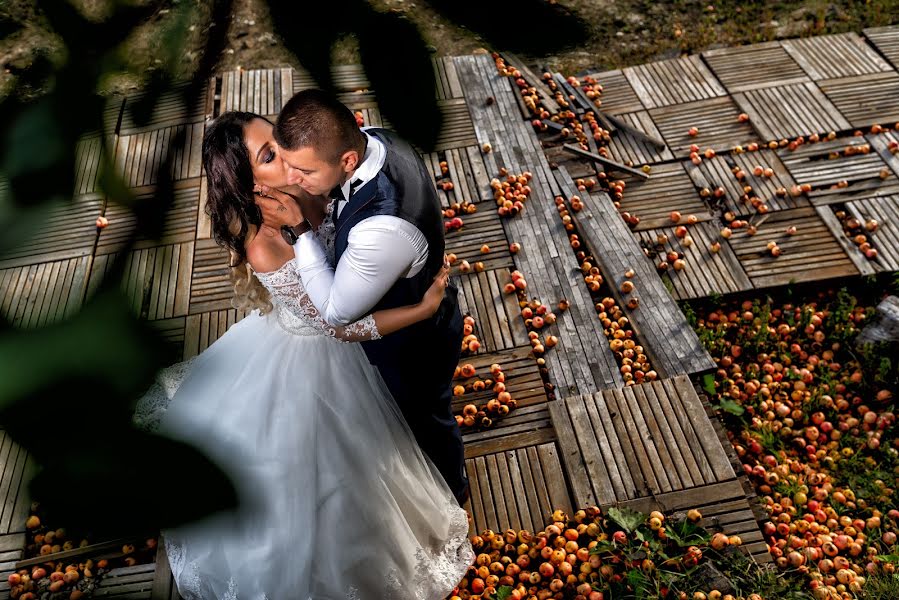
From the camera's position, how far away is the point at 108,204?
584 mm

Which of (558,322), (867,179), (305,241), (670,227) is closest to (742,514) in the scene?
(558,322)

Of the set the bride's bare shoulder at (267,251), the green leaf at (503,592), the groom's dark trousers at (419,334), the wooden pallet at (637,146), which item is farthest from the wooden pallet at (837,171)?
the bride's bare shoulder at (267,251)

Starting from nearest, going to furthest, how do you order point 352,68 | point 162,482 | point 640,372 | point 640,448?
point 162,482 → point 352,68 → point 640,448 → point 640,372

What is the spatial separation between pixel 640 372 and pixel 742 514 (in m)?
0.78

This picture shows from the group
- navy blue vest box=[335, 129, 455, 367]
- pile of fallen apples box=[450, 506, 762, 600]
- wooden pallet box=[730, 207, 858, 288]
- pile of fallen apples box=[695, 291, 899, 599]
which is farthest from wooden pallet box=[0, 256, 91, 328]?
wooden pallet box=[730, 207, 858, 288]

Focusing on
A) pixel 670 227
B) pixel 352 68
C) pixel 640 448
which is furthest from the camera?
pixel 670 227

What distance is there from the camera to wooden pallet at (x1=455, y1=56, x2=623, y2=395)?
131 inches

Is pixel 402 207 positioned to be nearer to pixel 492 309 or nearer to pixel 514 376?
pixel 514 376

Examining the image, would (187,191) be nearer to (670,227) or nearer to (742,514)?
(742,514)

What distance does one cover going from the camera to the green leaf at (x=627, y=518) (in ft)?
8.93

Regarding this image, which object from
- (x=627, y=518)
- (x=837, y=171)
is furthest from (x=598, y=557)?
(x=837, y=171)

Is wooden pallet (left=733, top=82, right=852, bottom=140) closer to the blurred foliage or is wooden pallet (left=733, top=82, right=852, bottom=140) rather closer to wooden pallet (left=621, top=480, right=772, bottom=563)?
wooden pallet (left=621, top=480, right=772, bottom=563)

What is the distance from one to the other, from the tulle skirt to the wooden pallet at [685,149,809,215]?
2.66m

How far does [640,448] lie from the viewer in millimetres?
2971
